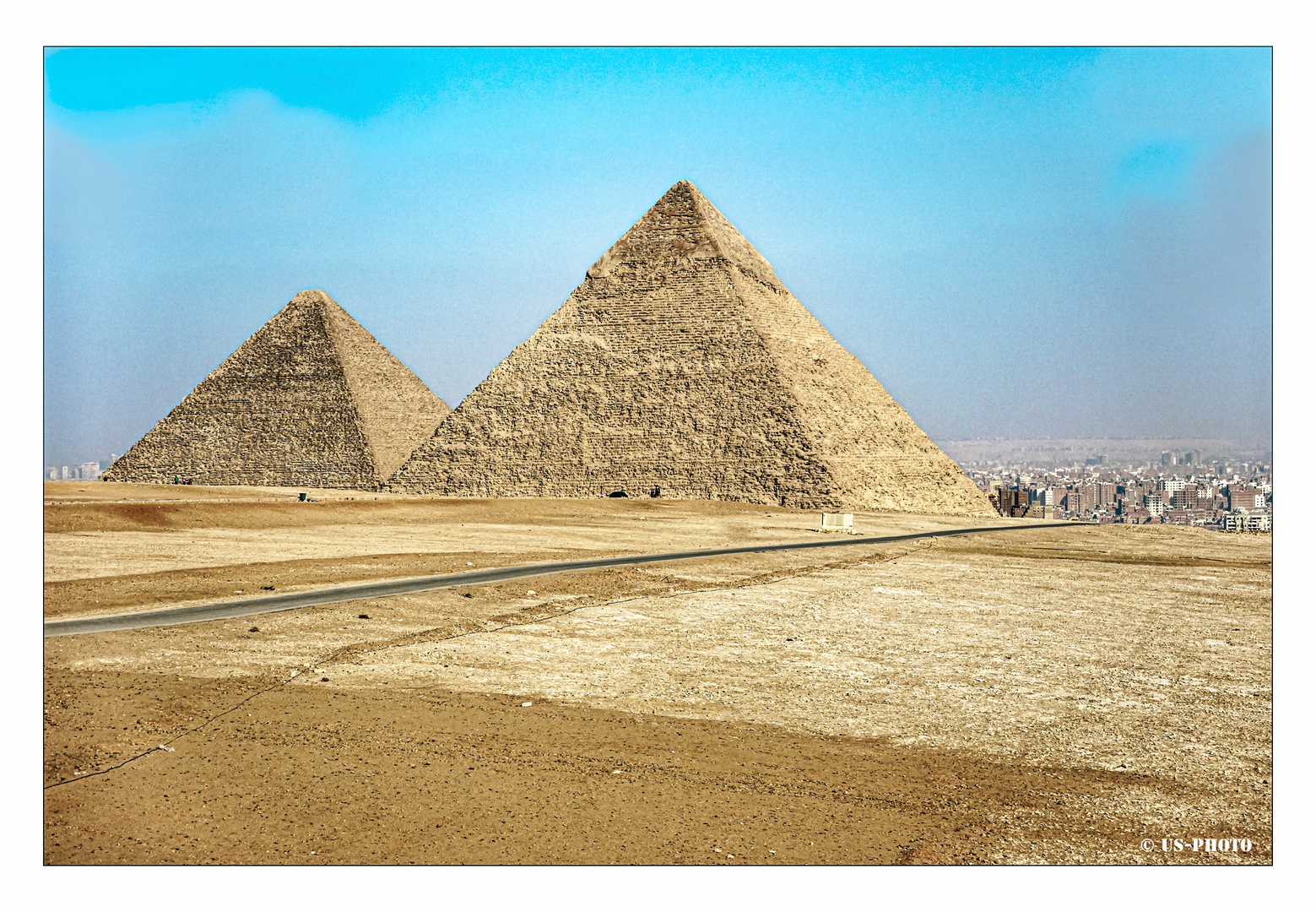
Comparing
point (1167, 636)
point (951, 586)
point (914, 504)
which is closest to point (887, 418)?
point (914, 504)

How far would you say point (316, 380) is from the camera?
316 feet

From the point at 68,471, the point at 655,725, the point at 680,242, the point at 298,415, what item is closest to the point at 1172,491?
the point at 655,725

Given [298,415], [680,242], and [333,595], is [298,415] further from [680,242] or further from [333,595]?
[333,595]

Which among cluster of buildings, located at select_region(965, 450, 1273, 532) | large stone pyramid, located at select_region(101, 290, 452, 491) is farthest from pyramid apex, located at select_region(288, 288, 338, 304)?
cluster of buildings, located at select_region(965, 450, 1273, 532)

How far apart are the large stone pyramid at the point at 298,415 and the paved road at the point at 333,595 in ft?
225

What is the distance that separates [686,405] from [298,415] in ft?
135

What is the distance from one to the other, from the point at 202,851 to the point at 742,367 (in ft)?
232

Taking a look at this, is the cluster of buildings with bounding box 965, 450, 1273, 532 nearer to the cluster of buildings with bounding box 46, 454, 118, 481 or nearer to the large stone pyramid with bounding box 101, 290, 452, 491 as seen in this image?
the cluster of buildings with bounding box 46, 454, 118, 481

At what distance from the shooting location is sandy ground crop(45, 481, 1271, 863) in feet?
20.8

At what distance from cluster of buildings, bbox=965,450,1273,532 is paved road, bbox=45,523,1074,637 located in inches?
367

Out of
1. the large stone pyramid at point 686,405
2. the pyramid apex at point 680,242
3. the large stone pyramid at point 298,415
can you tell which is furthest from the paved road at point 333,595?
the large stone pyramid at point 298,415

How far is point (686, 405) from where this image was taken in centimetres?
7444

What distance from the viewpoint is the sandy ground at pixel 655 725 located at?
635 cm

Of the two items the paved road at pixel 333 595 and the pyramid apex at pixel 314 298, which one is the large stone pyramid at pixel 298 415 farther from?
the paved road at pixel 333 595
